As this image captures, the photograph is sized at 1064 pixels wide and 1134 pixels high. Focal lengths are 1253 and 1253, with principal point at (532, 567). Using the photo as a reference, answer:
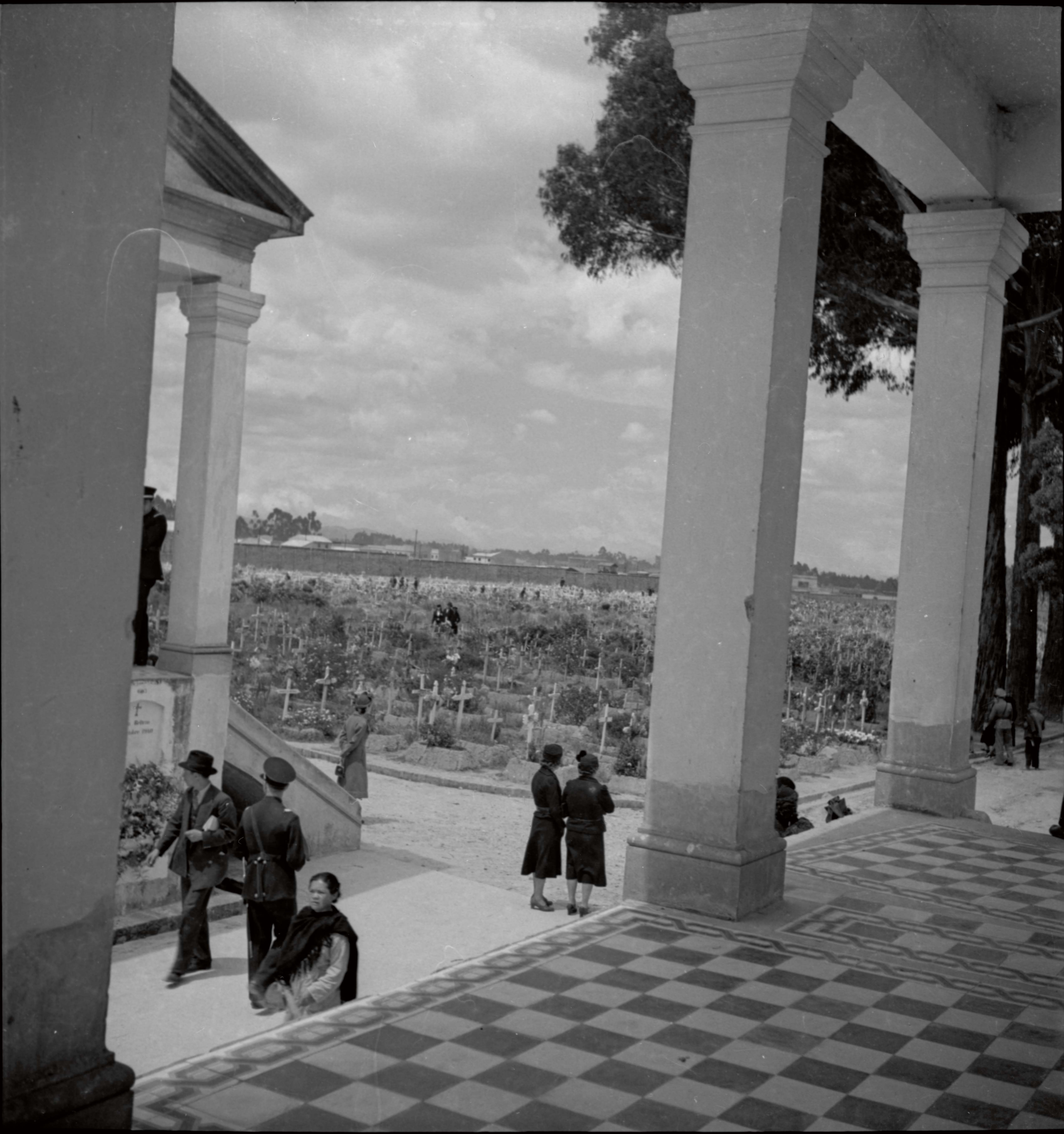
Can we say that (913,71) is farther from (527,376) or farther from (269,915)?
(269,915)

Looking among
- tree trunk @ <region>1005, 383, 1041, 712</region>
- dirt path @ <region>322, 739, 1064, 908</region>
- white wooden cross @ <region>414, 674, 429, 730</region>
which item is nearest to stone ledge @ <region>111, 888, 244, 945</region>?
dirt path @ <region>322, 739, 1064, 908</region>

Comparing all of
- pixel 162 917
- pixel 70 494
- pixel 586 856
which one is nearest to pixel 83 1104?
pixel 70 494

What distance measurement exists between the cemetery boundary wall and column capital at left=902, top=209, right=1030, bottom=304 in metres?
6.23

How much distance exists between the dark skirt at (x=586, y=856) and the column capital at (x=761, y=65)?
15.5 ft

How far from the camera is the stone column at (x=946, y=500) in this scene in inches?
355

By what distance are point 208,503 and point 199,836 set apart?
13.6ft

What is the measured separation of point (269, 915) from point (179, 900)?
157 inches

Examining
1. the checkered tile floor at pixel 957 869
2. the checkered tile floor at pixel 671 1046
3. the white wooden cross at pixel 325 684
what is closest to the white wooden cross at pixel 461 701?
the white wooden cross at pixel 325 684

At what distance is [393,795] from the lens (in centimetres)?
1592

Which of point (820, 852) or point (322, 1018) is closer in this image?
point (322, 1018)

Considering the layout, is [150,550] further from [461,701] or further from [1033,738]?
[1033,738]

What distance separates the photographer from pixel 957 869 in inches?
292

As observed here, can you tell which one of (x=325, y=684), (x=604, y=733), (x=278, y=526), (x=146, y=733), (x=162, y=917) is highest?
(x=278, y=526)

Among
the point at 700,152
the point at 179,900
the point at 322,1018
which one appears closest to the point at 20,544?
the point at 322,1018
